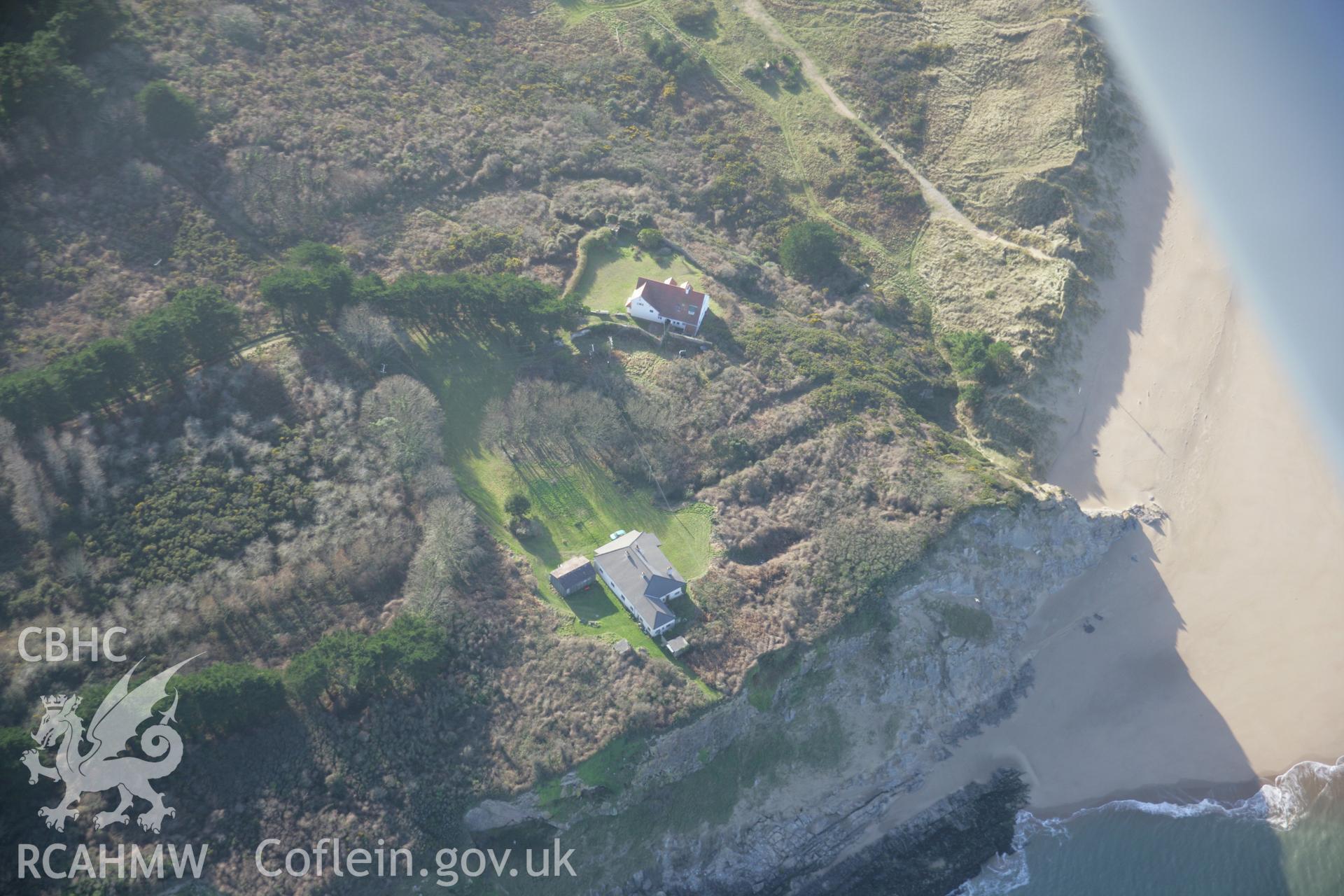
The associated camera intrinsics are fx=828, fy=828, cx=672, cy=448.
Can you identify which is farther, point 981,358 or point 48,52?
point 981,358

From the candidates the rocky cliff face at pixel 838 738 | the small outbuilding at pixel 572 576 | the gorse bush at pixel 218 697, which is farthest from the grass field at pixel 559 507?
the gorse bush at pixel 218 697

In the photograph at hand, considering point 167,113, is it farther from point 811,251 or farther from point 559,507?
point 811,251

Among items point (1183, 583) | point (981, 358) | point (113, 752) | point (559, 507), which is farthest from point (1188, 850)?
point (113, 752)

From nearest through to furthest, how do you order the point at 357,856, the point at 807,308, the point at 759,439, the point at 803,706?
the point at 357,856 < the point at 803,706 < the point at 759,439 < the point at 807,308

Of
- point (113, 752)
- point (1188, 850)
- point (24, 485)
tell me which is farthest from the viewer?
point (1188, 850)

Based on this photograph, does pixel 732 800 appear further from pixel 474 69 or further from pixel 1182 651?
pixel 474 69

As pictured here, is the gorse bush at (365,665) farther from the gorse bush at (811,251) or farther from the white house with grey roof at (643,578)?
the gorse bush at (811,251)

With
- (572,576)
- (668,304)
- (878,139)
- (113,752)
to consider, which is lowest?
(113,752)

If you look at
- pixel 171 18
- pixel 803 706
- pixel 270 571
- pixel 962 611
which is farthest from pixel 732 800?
pixel 171 18
